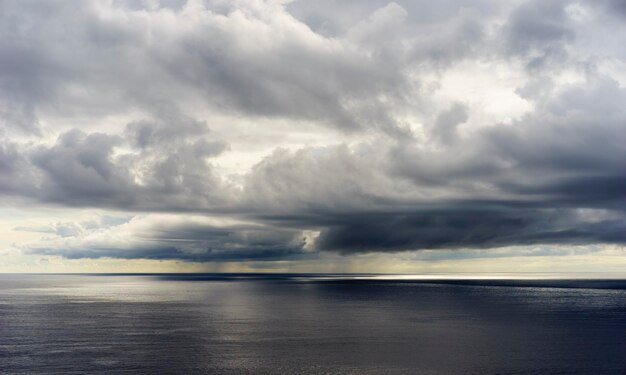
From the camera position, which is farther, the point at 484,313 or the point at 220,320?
the point at 484,313

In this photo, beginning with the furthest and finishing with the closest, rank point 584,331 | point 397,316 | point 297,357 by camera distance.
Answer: point 397,316, point 584,331, point 297,357

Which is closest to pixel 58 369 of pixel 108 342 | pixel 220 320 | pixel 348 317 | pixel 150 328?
pixel 108 342

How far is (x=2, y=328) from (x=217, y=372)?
58202 mm

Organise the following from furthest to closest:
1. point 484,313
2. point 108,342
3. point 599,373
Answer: point 484,313, point 108,342, point 599,373

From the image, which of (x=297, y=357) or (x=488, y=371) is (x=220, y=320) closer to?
(x=297, y=357)

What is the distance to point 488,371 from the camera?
60.3 metres

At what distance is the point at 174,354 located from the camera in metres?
70.3

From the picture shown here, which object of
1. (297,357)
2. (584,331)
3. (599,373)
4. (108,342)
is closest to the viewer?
(599,373)

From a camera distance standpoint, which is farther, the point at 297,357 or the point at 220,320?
the point at 220,320

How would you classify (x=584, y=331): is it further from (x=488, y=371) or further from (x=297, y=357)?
(x=297, y=357)

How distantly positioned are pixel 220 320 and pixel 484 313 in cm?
6149

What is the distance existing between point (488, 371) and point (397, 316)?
5938 cm

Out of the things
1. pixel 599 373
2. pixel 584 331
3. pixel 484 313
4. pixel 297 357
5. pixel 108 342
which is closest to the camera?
pixel 599 373

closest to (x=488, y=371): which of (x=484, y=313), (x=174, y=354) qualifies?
(x=174, y=354)
